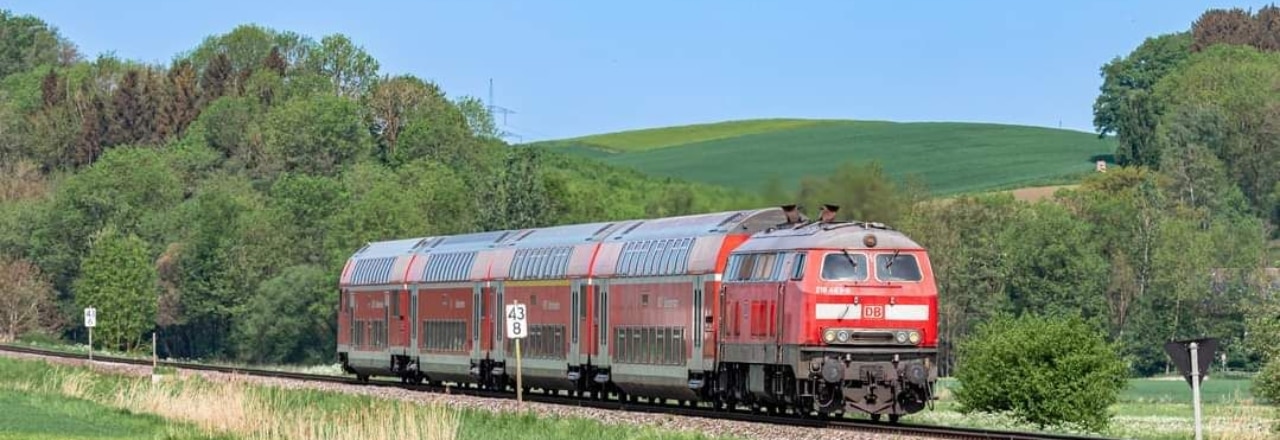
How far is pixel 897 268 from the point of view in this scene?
134ft

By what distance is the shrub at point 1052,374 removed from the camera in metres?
47.9

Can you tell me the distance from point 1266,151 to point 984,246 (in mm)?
50228

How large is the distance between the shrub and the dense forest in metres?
30.5

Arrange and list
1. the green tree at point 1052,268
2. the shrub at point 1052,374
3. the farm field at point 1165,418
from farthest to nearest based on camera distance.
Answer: the green tree at point 1052,268, the shrub at point 1052,374, the farm field at point 1165,418

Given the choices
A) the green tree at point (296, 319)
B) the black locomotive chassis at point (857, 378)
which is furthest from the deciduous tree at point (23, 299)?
the black locomotive chassis at point (857, 378)

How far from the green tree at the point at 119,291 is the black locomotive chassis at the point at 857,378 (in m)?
93.3

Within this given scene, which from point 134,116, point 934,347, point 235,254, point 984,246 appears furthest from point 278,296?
point 934,347

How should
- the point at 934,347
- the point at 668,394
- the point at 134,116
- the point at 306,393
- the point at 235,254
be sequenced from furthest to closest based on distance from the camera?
the point at 134,116 → the point at 235,254 → the point at 306,393 → the point at 668,394 → the point at 934,347

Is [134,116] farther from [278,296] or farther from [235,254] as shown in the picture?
[278,296]

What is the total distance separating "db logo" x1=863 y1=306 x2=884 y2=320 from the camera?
40.3m

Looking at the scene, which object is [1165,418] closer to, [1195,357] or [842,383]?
[842,383]

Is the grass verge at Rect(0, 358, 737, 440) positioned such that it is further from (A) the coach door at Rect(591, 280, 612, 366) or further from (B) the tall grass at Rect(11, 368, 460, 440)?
(A) the coach door at Rect(591, 280, 612, 366)

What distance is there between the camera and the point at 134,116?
191 metres

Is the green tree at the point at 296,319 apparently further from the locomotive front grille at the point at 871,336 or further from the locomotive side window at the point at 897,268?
the locomotive front grille at the point at 871,336
